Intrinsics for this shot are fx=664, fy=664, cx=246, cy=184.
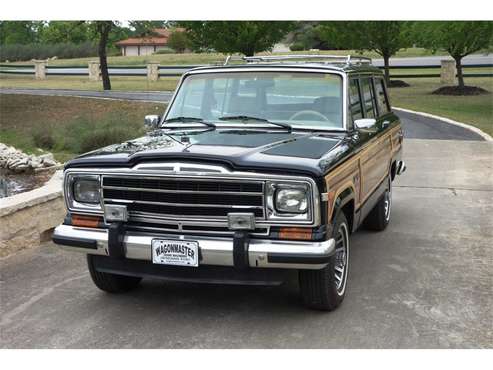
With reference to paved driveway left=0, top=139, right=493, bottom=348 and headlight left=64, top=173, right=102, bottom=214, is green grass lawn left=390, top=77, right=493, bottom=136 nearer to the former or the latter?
paved driveway left=0, top=139, right=493, bottom=348

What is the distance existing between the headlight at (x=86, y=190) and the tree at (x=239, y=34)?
979 inches

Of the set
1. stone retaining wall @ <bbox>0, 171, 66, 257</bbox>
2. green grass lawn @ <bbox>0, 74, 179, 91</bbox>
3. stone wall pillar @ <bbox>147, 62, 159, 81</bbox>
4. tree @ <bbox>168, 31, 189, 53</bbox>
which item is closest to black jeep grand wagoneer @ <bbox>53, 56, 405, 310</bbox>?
stone retaining wall @ <bbox>0, 171, 66, 257</bbox>

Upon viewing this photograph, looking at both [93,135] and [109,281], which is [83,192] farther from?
[93,135]

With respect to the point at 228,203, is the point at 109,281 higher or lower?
lower

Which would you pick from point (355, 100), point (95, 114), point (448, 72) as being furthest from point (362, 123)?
point (448, 72)

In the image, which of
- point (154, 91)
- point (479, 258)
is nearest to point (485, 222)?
point (479, 258)

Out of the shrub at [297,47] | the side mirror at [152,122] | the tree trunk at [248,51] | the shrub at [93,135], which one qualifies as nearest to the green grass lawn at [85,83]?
the tree trunk at [248,51]

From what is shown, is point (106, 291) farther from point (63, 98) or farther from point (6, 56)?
point (6, 56)

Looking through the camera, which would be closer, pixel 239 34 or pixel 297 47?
pixel 239 34

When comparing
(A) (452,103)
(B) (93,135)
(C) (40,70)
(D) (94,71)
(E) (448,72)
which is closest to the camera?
(B) (93,135)

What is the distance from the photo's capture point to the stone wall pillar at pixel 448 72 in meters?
30.8

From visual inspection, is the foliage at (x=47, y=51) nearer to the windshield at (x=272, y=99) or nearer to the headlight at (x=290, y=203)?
the windshield at (x=272, y=99)

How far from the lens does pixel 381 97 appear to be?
770 centimetres

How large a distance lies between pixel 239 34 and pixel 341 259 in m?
25.2
